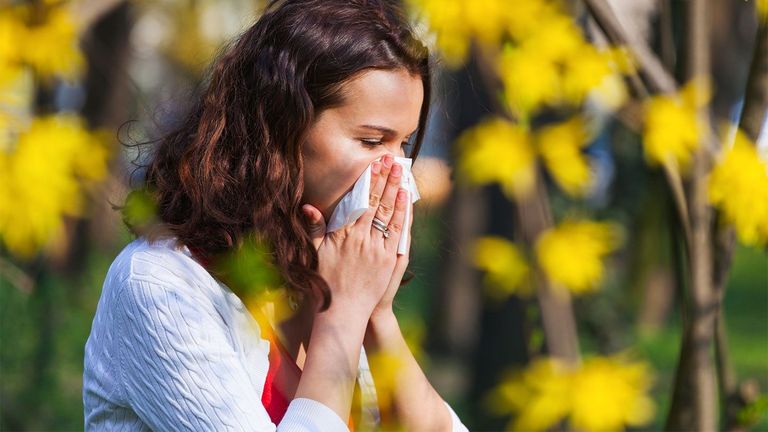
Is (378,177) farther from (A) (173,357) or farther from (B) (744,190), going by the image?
(B) (744,190)

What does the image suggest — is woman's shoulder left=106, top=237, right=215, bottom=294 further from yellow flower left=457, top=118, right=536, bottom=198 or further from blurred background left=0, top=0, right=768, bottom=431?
yellow flower left=457, top=118, right=536, bottom=198

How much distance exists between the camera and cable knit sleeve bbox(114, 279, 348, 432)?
5.36ft

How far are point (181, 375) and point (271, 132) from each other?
486mm

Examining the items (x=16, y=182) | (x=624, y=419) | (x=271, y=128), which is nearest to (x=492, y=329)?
(x=624, y=419)

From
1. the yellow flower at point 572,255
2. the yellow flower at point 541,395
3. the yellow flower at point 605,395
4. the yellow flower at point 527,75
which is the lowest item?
the yellow flower at point 541,395

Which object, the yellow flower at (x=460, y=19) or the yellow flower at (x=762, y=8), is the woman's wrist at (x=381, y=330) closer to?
the yellow flower at (x=460, y=19)

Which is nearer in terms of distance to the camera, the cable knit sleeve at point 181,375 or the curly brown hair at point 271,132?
the cable knit sleeve at point 181,375

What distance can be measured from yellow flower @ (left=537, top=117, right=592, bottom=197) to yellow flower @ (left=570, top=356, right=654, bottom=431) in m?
0.46

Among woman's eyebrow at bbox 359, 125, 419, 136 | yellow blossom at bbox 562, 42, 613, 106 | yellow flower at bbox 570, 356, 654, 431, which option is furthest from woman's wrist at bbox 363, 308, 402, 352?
yellow blossom at bbox 562, 42, 613, 106

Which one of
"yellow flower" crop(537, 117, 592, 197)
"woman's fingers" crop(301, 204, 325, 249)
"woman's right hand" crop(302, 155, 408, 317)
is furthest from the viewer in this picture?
"yellow flower" crop(537, 117, 592, 197)

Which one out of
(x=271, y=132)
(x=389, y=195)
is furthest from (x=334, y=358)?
(x=271, y=132)

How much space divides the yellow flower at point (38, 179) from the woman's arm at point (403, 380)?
41.2 inches

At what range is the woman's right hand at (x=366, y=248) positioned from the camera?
1795 millimetres

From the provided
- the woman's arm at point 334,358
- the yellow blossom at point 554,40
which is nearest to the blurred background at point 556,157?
the yellow blossom at point 554,40
